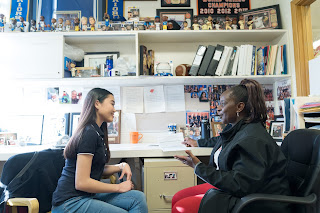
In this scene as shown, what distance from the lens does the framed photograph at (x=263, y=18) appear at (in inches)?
85.9

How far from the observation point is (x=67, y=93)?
2330 millimetres

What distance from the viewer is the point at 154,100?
2.33m

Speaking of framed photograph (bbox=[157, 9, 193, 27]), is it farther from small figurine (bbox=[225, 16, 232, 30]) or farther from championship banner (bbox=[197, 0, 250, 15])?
small figurine (bbox=[225, 16, 232, 30])

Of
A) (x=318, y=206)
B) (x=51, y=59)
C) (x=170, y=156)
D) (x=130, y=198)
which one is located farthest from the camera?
(x=51, y=59)

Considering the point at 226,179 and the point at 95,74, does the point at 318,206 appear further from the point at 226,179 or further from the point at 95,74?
the point at 95,74

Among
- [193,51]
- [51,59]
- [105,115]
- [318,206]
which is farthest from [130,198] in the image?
[193,51]

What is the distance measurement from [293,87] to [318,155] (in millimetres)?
1146

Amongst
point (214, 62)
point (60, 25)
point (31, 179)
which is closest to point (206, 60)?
point (214, 62)

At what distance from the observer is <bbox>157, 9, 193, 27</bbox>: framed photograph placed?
7.75 ft

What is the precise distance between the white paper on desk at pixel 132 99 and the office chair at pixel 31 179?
94 cm

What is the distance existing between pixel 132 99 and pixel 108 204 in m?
1.27

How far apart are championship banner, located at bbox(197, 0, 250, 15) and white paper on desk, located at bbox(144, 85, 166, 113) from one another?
0.88 meters

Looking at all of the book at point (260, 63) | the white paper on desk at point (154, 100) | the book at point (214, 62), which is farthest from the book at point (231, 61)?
the white paper on desk at point (154, 100)

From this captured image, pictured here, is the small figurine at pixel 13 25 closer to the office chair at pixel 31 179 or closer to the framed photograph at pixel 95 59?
the framed photograph at pixel 95 59
